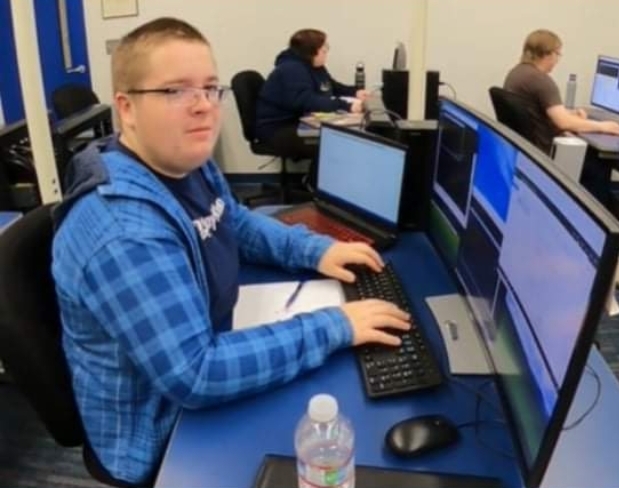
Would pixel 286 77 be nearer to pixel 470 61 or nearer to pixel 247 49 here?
pixel 247 49

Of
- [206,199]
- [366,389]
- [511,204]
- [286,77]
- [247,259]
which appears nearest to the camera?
[511,204]

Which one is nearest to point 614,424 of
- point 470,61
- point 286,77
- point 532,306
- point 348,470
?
point 532,306

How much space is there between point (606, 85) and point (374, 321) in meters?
3.74

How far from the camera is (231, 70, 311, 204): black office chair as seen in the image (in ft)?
13.2

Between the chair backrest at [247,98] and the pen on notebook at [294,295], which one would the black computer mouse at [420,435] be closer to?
the pen on notebook at [294,295]

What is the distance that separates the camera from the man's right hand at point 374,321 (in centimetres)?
108

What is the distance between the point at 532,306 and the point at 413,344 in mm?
370

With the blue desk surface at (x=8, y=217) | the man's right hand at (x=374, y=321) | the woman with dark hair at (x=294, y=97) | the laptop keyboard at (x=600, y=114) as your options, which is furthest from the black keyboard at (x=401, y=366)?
the laptop keyboard at (x=600, y=114)

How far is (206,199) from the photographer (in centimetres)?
123

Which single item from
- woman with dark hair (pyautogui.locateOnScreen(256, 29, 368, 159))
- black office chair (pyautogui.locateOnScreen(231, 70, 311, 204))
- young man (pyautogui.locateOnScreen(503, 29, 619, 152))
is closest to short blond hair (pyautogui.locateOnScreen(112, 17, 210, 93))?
woman with dark hair (pyautogui.locateOnScreen(256, 29, 368, 159))

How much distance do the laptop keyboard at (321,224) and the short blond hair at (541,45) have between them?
273 centimetres

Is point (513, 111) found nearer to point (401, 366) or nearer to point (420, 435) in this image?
point (401, 366)

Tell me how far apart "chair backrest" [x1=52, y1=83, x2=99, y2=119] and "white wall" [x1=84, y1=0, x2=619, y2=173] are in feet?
2.87

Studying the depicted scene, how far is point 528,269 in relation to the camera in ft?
2.57
